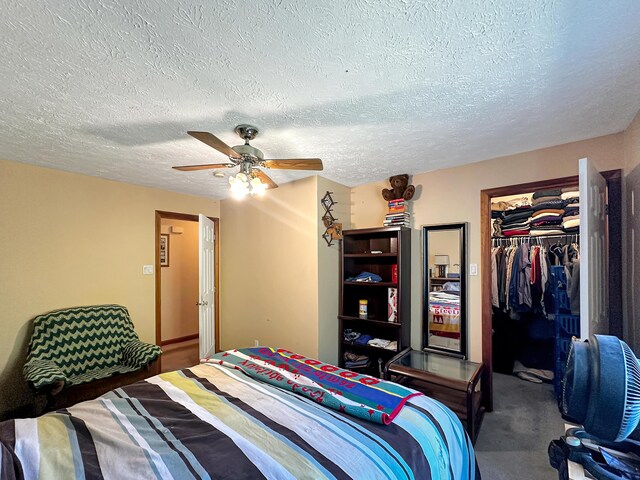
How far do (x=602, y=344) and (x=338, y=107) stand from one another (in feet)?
5.20

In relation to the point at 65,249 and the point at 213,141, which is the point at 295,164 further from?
the point at 65,249

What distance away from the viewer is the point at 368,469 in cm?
105

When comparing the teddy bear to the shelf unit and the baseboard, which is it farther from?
the baseboard

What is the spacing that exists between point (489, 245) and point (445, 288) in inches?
22.3

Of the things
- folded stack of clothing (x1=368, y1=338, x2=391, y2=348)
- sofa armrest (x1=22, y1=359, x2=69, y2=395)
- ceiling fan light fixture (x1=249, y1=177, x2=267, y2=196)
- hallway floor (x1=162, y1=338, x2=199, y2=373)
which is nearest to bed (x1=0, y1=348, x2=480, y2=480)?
sofa armrest (x1=22, y1=359, x2=69, y2=395)

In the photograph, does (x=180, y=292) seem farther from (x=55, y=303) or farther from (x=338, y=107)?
(x=338, y=107)

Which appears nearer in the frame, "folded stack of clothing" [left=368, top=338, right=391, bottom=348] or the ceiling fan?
the ceiling fan

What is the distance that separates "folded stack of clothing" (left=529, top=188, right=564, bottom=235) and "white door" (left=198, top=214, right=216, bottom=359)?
12.7 feet

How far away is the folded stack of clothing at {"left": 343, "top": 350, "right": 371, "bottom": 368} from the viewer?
315cm

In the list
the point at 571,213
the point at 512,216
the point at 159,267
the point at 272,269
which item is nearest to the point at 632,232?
the point at 571,213

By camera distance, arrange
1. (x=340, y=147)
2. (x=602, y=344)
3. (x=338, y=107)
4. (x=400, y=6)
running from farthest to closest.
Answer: (x=340, y=147) < (x=338, y=107) < (x=400, y=6) < (x=602, y=344)

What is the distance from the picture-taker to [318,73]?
141cm

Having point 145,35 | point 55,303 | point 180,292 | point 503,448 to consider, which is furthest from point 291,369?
point 180,292

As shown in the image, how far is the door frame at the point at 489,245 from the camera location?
2.04m
